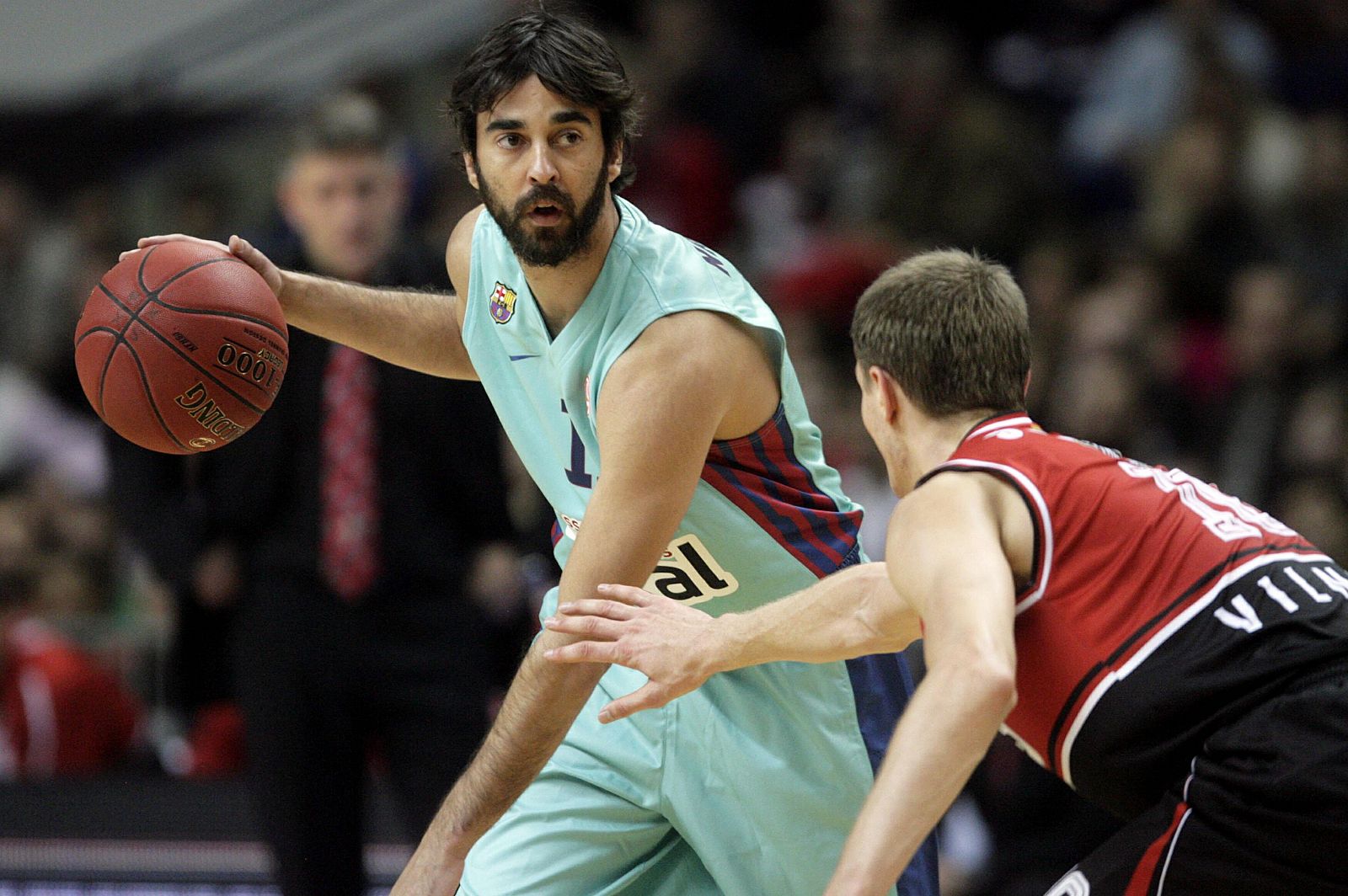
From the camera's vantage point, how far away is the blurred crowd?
7242 millimetres

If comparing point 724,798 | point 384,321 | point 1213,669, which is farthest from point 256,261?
point 1213,669

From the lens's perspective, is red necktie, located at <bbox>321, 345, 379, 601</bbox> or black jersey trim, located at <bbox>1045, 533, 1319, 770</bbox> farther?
red necktie, located at <bbox>321, 345, 379, 601</bbox>

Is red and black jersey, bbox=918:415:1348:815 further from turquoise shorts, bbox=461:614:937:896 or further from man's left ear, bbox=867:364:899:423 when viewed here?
turquoise shorts, bbox=461:614:937:896

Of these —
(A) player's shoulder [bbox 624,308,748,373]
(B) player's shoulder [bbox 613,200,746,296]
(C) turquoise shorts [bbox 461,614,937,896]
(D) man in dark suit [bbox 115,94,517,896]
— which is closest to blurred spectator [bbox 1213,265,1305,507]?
(D) man in dark suit [bbox 115,94,517,896]

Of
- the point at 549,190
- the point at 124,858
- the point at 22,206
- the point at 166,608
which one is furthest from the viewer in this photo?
the point at 22,206

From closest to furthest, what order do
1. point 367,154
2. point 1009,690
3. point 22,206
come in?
1. point 1009,690
2. point 367,154
3. point 22,206

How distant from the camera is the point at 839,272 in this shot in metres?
8.93

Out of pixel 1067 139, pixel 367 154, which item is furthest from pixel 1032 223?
pixel 367 154

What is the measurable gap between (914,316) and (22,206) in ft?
28.6

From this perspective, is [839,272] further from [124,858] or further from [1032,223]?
[124,858]

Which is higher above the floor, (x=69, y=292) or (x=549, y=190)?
(x=549, y=190)

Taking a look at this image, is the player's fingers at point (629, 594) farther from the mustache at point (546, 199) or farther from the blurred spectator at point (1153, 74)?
the blurred spectator at point (1153, 74)

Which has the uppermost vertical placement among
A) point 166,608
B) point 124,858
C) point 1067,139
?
point 1067,139

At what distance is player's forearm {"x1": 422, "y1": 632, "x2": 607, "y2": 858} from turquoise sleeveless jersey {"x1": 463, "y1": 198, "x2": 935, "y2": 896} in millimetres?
310
